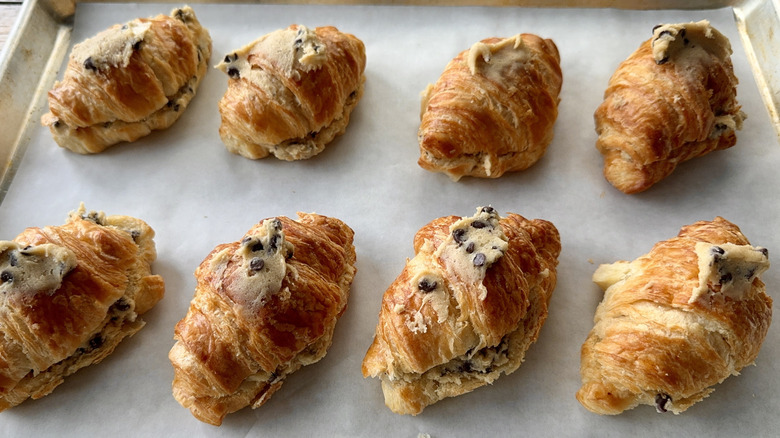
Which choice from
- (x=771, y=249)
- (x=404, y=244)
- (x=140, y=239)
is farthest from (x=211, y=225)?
(x=771, y=249)

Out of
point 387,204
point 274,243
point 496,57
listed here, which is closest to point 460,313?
point 274,243

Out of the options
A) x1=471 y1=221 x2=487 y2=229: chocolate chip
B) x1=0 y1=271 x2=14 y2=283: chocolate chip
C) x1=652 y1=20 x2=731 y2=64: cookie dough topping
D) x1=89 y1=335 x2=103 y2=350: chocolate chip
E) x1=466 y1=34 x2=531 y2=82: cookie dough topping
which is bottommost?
x1=89 y1=335 x2=103 y2=350: chocolate chip

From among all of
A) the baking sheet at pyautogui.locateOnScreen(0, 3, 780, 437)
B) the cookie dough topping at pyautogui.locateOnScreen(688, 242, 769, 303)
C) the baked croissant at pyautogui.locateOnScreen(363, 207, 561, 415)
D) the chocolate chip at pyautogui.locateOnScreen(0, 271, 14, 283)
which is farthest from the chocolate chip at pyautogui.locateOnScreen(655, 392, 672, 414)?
the chocolate chip at pyautogui.locateOnScreen(0, 271, 14, 283)

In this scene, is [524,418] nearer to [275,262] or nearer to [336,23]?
[275,262]

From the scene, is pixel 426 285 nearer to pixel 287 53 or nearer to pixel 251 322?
pixel 251 322

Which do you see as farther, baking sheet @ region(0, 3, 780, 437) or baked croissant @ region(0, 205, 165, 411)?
baking sheet @ region(0, 3, 780, 437)

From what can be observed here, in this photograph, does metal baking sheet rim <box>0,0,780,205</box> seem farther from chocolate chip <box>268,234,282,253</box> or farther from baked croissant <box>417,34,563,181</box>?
chocolate chip <box>268,234,282,253</box>

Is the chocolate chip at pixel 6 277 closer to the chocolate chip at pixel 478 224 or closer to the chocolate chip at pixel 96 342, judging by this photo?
the chocolate chip at pixel 96 342
